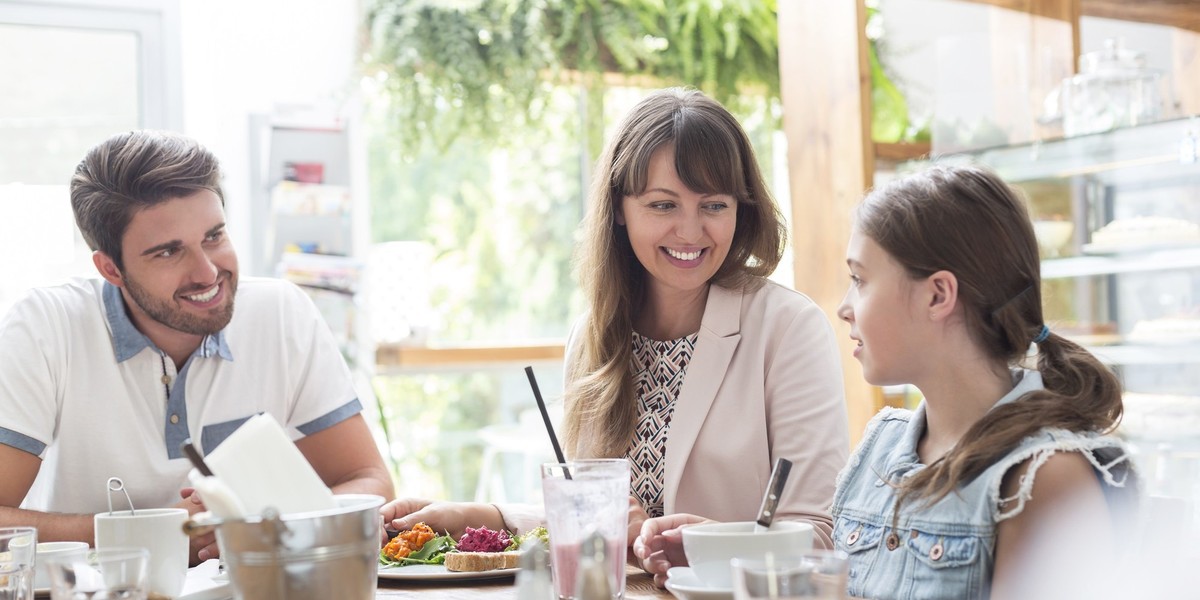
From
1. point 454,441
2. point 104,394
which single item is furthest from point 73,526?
point 454,441

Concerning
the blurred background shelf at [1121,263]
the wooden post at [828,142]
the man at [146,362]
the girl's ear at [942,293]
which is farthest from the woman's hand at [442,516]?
the blurred background shelf at [1121,263]

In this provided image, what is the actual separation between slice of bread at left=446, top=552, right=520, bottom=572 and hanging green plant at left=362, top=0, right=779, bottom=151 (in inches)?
127

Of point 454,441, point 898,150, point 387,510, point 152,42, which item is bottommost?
point 454,441

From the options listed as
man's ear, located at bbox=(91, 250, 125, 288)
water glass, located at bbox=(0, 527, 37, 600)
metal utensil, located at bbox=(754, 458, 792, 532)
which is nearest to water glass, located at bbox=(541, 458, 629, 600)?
metal utensil, located at bbox=(754, 458, 792, 532)

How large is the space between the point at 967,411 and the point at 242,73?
337 centimetres

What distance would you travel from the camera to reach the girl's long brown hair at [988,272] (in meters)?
1.42

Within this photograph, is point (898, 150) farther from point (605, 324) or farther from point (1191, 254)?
point (605, 324)

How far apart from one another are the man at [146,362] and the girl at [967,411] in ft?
3.42

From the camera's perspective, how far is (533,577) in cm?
105

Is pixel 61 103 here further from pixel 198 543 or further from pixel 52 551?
pixel 52 551

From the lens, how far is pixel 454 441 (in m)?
5.12

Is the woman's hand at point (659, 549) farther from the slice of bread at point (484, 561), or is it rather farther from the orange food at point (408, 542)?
the orange food at point (408, 542)

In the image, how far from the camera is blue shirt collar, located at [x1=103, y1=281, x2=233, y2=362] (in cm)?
212

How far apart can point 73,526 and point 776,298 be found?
122cm
